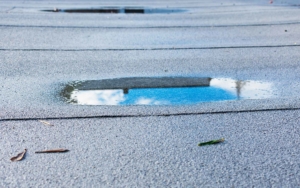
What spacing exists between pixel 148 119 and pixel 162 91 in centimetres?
111

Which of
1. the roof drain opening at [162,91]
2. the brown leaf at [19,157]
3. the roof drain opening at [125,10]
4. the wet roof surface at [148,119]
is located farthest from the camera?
the roof drain opening at [125,10]

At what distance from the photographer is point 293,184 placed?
3518mm

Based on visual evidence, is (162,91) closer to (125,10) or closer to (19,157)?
(19,157)

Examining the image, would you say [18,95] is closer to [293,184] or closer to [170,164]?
[170,164]

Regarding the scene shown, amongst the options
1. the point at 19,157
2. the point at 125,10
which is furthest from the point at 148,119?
the point at 125,10

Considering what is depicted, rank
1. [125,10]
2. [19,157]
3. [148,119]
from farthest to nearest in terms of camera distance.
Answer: [125,10] < [148,119] < [19,157]

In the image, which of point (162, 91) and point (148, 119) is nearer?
point (148, 119)

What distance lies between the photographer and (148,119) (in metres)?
4.88

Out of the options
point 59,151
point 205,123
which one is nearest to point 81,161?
point 59,151

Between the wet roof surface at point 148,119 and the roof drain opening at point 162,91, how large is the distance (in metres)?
0.19

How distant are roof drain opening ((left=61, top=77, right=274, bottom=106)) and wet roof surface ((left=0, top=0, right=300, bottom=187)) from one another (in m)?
0.19

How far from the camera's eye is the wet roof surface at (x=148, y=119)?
370 centimetres

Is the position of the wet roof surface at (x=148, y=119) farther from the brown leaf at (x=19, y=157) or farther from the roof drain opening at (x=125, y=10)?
the roof drain opening at (x=125, y=10)

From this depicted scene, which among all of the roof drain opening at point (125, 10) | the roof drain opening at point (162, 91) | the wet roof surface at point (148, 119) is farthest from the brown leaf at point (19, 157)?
the roof drain opening at point (125, 10)
